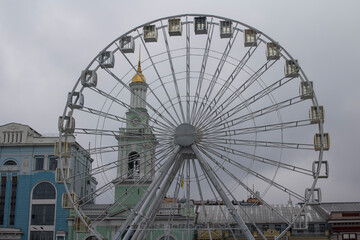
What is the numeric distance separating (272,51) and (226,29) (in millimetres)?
3508

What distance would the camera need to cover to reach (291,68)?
39188 mm

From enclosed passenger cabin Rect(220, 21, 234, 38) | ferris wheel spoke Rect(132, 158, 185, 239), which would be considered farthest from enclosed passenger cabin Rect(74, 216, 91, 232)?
enclosed passenger cabin Rect(220, 21, 234, 38)

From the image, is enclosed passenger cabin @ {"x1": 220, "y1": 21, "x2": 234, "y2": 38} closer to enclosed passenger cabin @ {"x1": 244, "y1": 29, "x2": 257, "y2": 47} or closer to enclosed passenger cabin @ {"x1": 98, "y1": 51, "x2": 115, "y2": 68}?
enclosed passenger cabin @ {"x1": 244, "y1": 29, "x2": 257, "y2": 47}

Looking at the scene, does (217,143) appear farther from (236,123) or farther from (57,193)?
(57,193)

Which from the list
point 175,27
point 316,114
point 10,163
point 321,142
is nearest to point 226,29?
point 175,27

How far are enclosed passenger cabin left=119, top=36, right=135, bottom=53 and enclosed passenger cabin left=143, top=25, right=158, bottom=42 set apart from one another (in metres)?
0.97

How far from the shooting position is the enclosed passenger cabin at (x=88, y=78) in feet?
133

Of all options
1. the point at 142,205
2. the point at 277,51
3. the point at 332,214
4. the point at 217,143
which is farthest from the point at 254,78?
the point at 332,214

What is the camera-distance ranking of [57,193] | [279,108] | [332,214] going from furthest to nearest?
[57,193]
[332,214]
[279,108]

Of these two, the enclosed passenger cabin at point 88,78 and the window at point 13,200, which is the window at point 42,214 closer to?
the window at point 13,200

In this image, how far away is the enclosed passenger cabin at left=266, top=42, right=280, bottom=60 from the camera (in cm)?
3959

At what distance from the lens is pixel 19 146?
246 ft

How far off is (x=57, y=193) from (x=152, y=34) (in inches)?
1450

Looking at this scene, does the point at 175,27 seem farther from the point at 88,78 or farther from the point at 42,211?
the point at 42,211
